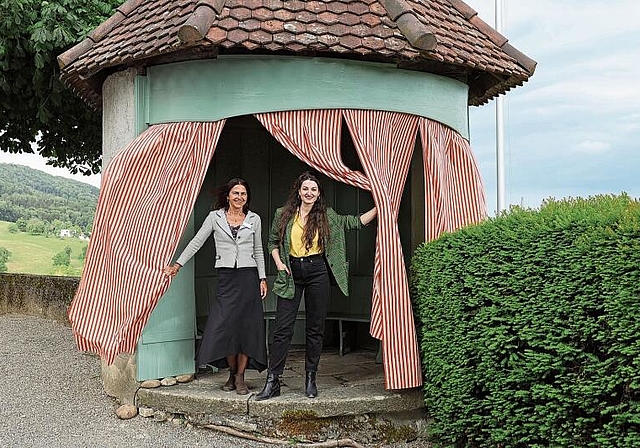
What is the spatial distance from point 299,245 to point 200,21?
7.13ft

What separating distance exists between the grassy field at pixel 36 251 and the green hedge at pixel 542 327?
14805 millimetres

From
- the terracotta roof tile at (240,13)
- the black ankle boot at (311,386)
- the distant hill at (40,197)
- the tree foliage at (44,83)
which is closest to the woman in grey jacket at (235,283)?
the black ankle boot at (311,386)

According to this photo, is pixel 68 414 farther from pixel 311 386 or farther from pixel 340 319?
pixel 340 319

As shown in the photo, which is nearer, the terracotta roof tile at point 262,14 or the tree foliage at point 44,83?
the terracotta roof tile at point 262,14

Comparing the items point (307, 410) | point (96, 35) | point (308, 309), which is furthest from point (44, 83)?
point (307, 410)

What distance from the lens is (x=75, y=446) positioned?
23.5 feet

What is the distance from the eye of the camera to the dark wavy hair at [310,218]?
7340 mm

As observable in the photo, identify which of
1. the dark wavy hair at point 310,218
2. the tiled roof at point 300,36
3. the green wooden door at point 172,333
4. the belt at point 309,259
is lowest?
the green wooden door at point 172,333

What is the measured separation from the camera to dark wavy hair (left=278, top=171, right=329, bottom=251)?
734 centimetres

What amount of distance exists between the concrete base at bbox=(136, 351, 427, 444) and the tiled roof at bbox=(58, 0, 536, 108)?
3.13 meters

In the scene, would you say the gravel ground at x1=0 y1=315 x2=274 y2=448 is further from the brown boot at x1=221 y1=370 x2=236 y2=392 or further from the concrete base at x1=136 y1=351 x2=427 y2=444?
the brown boot at x1=221 y1=370 x2=236 y2=392

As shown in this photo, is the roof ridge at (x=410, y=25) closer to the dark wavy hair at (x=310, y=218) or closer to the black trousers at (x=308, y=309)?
the dark wavy hair at (x=310, y=218)

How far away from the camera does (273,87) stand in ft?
25.2

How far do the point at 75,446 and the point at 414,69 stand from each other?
4781 millimetres
